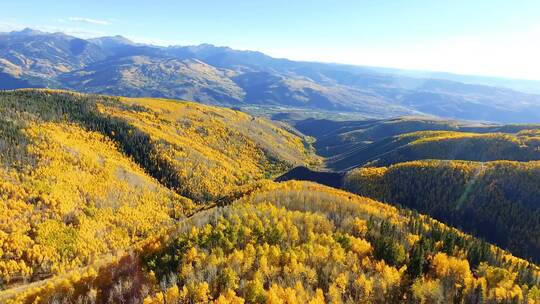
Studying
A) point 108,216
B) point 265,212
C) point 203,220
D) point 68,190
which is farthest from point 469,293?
point 68,190

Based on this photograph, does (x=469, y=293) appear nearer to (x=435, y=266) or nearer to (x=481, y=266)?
(x=435, y=266)

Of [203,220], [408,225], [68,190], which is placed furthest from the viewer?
[68,190]

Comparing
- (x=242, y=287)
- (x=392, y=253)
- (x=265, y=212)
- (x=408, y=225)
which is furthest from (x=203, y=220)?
(x=408, y=225)

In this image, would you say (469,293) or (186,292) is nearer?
(186,292)

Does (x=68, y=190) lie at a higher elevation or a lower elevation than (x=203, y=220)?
lower

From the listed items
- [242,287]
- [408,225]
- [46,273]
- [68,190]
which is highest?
[242,287]

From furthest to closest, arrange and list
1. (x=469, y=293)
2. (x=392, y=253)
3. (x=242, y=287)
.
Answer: (x=392, y=253)
(x=469, y=293)
(x=242, y=287)
